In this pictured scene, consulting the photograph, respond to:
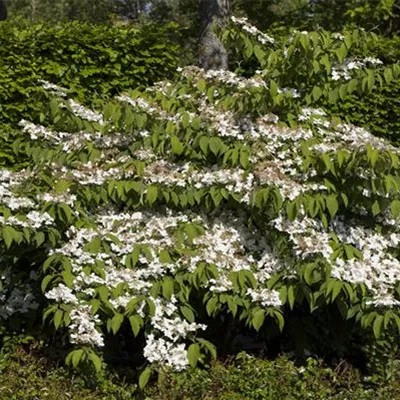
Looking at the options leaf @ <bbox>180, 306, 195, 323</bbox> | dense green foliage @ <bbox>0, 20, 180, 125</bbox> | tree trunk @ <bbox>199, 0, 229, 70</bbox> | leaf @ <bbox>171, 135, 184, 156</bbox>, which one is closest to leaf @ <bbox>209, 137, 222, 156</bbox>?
leaf @ <bbox>171, 135, 184, 156</bbox>

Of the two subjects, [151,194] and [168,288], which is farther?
[151,194]

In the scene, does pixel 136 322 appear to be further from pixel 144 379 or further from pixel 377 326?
pixel 377 326

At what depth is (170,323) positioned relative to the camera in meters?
4.39

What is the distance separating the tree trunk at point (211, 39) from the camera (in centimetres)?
833

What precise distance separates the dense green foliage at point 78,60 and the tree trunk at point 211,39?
130 cm

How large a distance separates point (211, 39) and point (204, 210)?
4101mm

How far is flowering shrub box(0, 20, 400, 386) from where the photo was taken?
14.5 ft

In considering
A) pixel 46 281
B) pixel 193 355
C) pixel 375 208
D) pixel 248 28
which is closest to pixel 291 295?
pixel 193 355

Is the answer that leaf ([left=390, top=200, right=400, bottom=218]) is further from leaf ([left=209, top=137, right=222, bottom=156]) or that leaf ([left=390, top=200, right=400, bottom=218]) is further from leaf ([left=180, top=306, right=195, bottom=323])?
leaf ([left=180, top=306, right=195, bottom=323])

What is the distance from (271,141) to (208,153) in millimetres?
400

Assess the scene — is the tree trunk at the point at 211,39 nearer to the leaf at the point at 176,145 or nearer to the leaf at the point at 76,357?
the leaf at the point at 176,145

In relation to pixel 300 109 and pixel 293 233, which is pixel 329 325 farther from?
pixel 300 109

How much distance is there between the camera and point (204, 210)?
16.2 feet

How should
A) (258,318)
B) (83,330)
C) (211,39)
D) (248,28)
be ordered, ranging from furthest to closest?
1. (211,39)
2. (248,28)
3. (258,318)
4. (83,330)
